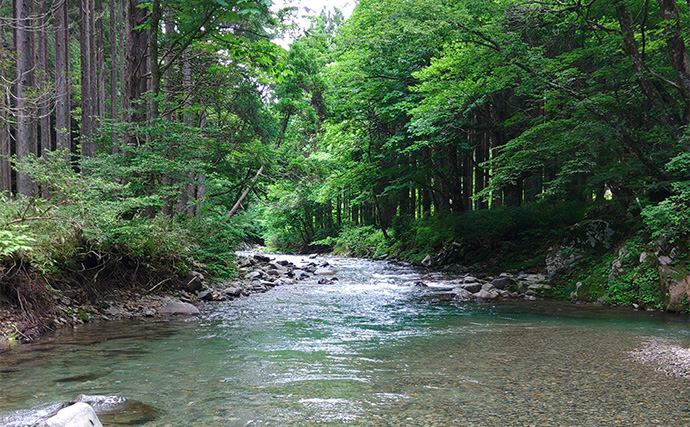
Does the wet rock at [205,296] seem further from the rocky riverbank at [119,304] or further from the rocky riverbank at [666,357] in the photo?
the rocky riverbank at [666,357]

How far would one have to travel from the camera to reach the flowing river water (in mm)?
4020

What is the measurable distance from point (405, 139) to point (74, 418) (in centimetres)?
1876

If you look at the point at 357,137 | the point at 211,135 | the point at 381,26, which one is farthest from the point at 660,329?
the point at 357,137

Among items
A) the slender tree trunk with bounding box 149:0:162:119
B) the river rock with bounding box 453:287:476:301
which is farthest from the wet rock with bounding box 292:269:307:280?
the slender tree trunk with bounding box 149:0:162:119

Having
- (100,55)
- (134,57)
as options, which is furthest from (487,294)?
(100,55)

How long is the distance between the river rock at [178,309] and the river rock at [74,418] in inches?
236

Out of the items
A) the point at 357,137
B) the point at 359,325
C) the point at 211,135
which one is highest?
the point at 357,137

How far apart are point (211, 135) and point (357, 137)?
11.4 meters

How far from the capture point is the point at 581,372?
5309mm

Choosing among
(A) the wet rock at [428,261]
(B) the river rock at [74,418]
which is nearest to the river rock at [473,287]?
(A) the wet rock at [428,261]

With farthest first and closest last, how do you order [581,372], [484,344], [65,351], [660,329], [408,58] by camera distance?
[408,58] < [660,329] < [484,344] < [65,351] < [581,372]

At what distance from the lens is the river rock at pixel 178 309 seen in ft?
30.0

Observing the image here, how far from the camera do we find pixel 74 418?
3.20 metres

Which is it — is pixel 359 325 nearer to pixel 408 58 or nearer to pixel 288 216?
pixel 408 58
